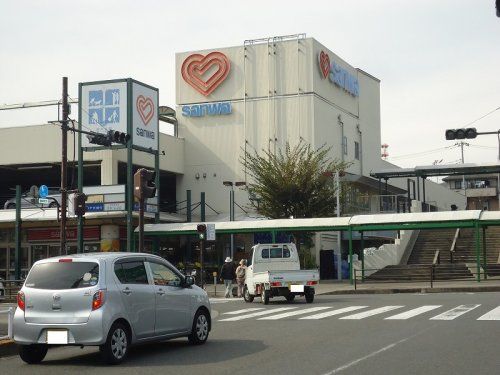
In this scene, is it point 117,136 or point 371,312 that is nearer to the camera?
point 371,312

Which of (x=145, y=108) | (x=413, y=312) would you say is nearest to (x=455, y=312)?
(x=413, y=312)

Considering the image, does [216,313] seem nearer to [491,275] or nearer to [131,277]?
[131,277]

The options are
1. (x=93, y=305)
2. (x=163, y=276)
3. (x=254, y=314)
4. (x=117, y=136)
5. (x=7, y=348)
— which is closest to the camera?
(x=93, y=305)

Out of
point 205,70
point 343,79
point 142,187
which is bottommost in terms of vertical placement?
point 142,187

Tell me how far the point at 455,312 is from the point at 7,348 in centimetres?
1113

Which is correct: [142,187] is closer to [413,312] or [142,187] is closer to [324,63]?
[413,312]

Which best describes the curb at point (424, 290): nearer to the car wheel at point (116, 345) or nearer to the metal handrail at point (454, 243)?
the metal handrail at point (454, 243)

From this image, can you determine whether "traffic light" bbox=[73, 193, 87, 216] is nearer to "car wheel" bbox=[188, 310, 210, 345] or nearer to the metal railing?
"car wheel" bbox=[188, 310, 210, 345]

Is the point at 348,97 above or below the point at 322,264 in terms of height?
above

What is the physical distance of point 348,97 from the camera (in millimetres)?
55344

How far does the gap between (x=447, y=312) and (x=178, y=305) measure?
351 inches

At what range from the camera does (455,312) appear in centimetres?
1920

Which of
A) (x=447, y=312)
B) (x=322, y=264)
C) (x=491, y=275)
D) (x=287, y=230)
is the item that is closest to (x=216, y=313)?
(x=447, y=312)

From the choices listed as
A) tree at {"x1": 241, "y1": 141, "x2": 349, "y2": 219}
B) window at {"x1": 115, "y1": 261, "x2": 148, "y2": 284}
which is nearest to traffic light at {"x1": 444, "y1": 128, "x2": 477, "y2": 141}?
tree at {"x1": 241, "y1": 141, "x2": 349, "y2": 219}
